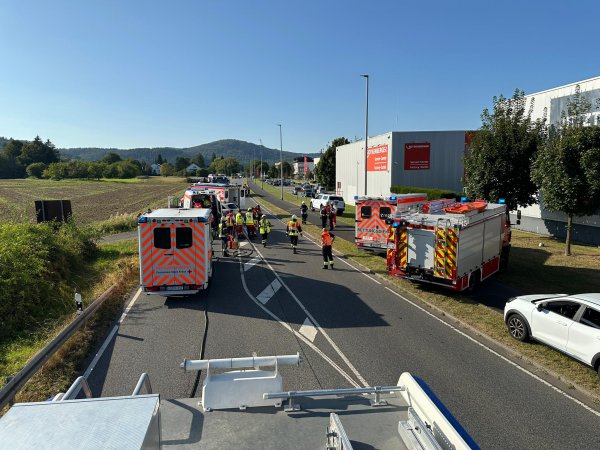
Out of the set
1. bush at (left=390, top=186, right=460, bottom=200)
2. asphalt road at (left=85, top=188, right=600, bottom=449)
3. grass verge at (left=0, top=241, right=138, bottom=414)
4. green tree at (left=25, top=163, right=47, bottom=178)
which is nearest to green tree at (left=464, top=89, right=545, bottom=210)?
bush at (left=390, top=186, right=460, bottom=200)

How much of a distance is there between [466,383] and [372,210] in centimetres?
1199

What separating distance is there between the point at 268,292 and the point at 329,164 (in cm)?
5079

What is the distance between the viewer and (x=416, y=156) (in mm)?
36969

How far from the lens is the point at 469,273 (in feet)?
42.7

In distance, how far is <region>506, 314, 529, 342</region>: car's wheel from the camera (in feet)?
30.8

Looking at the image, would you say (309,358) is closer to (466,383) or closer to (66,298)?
(466,383)

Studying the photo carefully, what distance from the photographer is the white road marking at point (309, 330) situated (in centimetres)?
972

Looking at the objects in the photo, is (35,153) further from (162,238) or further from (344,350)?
(344,350)

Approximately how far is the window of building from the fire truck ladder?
23.8ft

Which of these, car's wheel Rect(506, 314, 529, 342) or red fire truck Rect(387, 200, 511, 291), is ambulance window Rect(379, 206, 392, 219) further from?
car's wheel Rect(506, 314, 529, 342)

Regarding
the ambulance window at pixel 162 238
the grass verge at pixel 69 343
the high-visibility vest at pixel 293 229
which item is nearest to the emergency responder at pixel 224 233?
the high-visibility vest at pixel 293 229

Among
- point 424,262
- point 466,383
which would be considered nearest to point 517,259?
point 424,262

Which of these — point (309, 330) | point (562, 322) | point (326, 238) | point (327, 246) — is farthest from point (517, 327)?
point (327, 246)

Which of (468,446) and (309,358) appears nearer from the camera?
(468,446)
